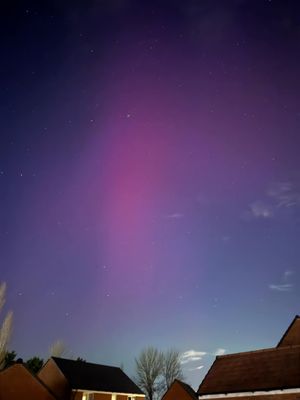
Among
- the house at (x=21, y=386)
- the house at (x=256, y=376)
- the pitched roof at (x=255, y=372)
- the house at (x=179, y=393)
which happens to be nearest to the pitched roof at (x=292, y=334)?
the house at (x=256, y=376)

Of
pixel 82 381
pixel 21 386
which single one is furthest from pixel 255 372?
pixel 82 381

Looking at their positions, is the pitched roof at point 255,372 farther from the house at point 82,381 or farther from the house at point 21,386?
the house at point 82,381

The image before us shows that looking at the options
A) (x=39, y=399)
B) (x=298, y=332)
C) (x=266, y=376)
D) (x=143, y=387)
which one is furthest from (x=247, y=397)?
(x=143, y=387)

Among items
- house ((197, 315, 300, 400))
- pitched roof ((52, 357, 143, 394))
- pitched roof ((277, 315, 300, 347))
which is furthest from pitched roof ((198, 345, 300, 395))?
pitched roof ((52, 357, 143, 394))

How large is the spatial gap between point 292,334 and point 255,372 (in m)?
9.46

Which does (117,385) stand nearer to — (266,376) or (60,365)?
(60,365)

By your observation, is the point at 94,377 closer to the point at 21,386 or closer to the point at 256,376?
the point at 21,386

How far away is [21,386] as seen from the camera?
155 ft

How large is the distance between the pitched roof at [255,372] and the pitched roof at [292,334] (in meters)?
6.03

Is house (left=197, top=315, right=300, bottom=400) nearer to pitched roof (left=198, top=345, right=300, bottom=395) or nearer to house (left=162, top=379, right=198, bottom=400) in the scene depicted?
pitched roof (left=198, top=345, right=300, bottom=395)

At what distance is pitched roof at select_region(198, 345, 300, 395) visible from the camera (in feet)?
116

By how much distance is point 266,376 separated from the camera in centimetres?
3666

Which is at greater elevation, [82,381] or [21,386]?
[82,381]

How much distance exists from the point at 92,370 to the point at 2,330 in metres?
14.7
